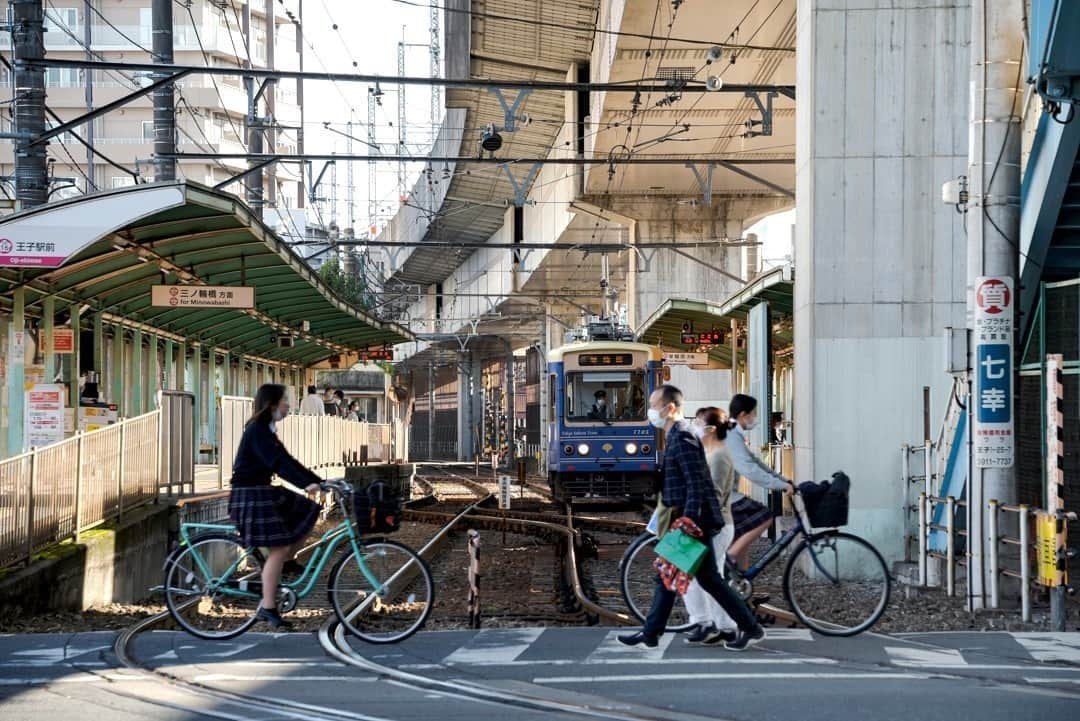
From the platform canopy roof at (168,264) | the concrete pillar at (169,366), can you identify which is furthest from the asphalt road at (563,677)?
the concrete pillar at (169,366)

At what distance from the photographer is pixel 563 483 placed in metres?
25.4

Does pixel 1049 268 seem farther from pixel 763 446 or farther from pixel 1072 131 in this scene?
pixel 763 446

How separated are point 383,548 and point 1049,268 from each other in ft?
24.3

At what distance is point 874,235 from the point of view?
14.5 metres

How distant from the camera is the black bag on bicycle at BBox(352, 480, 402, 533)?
29.6 ft

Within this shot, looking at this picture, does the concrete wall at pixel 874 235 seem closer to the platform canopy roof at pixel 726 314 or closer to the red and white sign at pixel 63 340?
the platform canopy roof at pixel 726 314

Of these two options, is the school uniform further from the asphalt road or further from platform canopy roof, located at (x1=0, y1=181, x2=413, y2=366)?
platform canopy roof, located at (x1=0, y1=181, x2=413, y2=366)

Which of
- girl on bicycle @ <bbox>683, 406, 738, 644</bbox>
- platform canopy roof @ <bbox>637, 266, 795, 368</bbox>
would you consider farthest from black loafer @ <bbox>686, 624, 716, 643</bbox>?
platform canopy roof @ <bbox>637, 266, 795, 368</bbox>

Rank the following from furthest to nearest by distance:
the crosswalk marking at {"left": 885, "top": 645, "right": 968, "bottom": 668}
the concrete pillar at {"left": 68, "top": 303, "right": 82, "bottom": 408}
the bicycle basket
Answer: the concrete pillar at {"left": 68, "top": 303, "right": 82, "bottom": 408}
the bicycle basket
the crosswalk marking at {"left": 885, "top": 645, "right": 968, "bottom": 668}

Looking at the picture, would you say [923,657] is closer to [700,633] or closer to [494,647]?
[700,633]

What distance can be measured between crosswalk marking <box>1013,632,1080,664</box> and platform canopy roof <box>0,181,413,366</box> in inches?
372

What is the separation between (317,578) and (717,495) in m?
2.65

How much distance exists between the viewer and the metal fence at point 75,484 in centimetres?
1188

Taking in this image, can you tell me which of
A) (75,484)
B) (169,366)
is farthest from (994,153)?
(169,366)
